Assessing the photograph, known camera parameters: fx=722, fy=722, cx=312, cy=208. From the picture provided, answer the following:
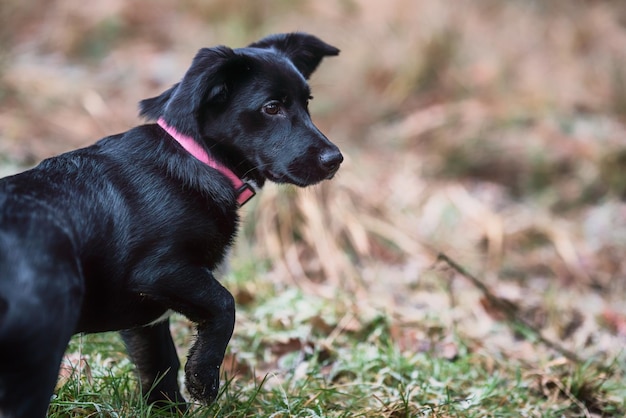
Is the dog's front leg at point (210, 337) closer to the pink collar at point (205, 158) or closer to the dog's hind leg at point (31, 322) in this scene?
the pink collar at point (205, 158)

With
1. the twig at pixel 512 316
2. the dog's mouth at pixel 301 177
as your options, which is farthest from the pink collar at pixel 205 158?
the twig at pixel 512 316

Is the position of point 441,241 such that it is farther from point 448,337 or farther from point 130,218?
point 130,218

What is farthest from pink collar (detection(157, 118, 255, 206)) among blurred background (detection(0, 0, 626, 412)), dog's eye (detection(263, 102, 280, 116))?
blurred background (detection(0, 0, 626, 412))

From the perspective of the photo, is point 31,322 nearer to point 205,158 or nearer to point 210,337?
point 210,337

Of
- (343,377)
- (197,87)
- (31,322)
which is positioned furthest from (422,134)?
(31,322)

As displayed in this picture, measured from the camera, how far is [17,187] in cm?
226

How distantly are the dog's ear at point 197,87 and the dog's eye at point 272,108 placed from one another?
0.18 m

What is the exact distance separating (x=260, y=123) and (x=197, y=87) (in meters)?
0.35

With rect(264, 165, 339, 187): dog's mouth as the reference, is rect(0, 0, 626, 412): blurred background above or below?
below

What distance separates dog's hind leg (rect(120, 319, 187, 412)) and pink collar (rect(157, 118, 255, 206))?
579 millimetres

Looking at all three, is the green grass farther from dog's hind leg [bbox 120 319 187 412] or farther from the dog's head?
the dog's head

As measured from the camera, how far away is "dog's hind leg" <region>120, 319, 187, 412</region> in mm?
2783

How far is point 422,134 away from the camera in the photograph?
25.7 feet

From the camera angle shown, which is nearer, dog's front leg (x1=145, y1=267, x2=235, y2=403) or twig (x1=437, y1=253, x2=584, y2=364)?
dog's front leg (x1=145, y1=267, x2=235, y2=403)
